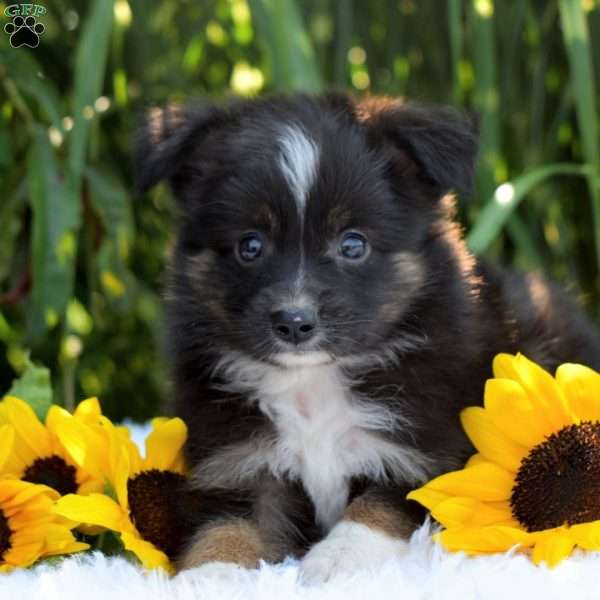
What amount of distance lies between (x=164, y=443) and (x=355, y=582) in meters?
0.91

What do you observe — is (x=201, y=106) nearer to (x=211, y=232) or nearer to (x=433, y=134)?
Answer: (x=211, y=232)

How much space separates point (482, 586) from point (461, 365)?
0.85 metres

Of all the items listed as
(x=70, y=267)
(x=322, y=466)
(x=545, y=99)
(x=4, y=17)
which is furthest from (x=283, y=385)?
(x=545, y=99)

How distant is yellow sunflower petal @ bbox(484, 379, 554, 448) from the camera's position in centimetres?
308

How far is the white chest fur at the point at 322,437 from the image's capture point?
10.7 ft

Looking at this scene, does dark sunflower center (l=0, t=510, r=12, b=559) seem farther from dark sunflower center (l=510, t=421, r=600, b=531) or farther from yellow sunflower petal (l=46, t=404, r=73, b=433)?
dark sunflower center (l=510, t=421, r=600, b=531)

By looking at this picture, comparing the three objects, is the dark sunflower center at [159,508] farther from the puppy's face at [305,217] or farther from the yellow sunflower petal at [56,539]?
the puppy's face at [305,217]

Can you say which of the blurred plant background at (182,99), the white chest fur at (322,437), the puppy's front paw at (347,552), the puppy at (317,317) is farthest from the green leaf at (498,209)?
the puppy's front paw at (347,552)

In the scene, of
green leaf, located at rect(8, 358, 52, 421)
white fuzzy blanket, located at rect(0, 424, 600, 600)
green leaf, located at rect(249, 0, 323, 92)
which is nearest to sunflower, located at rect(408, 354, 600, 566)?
white fuzzy blanket, located at rect(0, 424, 600, 600)

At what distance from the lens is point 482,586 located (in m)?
2.65

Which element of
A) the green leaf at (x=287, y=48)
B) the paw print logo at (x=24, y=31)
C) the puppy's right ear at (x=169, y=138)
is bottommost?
the puppy's right ear at (x=169, y=138)

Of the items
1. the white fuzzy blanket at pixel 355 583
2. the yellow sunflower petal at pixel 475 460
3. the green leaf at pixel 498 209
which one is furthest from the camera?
the green leaf at pixel 498 209

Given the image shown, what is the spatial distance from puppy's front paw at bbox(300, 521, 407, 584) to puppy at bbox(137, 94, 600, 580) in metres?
0.02

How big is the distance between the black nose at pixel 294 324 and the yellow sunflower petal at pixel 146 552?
66 centimetres
